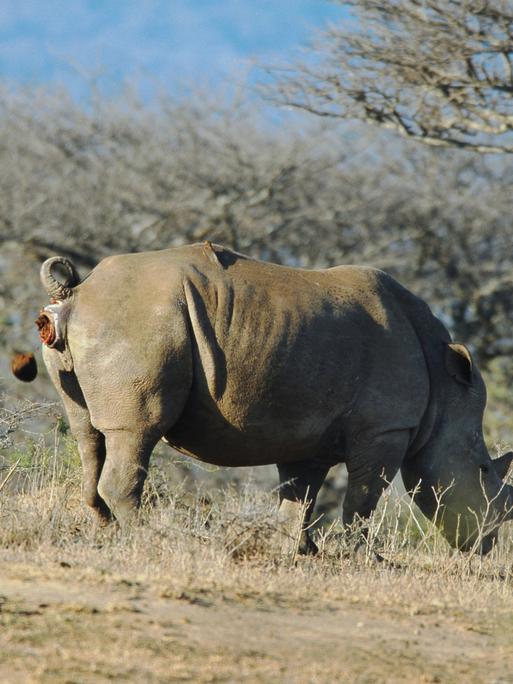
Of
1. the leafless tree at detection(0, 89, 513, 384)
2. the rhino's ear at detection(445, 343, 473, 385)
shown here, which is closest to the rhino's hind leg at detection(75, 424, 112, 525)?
the rhino's ear at detection(445, 343, 473, 385)

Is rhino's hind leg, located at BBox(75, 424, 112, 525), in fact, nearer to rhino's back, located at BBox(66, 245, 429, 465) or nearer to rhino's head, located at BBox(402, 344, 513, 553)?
rhino's back, located at BBox(66, 245, 429, 465)

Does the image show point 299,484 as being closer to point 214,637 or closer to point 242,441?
point 242,441

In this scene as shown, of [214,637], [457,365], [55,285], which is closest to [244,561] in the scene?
[214,637]

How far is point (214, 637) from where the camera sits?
17.9 ft

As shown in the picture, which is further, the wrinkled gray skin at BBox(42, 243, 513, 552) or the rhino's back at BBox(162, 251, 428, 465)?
the rhino's back at BBox(162, 251, 428, 465)

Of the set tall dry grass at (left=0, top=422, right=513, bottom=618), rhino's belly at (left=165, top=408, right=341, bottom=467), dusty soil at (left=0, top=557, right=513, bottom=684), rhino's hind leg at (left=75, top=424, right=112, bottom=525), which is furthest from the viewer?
rhino's hind leg at (left=75, top=424, right=112, bottom=525)

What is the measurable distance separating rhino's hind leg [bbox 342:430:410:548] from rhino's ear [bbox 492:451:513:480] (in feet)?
3.48

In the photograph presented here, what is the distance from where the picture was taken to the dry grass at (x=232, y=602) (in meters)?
5.14

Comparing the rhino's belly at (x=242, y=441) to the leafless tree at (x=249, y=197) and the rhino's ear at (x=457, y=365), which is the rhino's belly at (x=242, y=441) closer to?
the rhino's ear at (x=457, y=365)

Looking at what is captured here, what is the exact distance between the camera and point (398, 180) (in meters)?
25.8

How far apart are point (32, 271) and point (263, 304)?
16.2m

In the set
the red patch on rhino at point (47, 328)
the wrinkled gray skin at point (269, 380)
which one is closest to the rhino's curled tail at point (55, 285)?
the wrinkled gray skin at point (269, 380)

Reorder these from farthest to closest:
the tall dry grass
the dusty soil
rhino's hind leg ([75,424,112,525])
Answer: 1. rhino's hind leg ([75,424,112,525])
2. the tall dry grass
3. the dusty soil

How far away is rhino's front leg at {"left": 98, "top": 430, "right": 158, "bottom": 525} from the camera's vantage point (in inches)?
300
